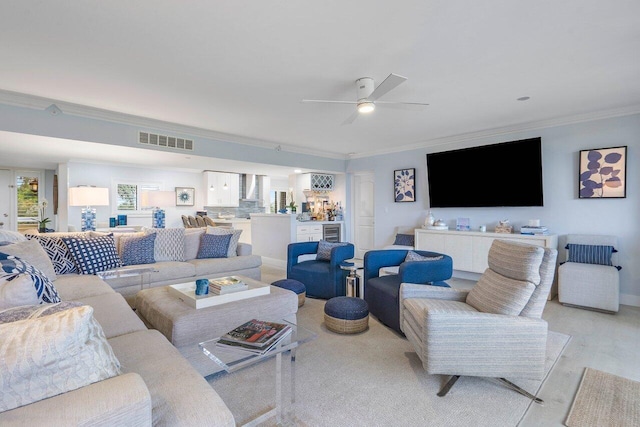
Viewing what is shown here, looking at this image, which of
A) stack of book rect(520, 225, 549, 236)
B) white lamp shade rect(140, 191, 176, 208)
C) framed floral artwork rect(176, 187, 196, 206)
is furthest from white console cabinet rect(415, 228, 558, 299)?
framed floral artwork rect(176, 187, 196, 206)

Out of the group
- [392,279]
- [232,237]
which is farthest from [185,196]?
[392,279]

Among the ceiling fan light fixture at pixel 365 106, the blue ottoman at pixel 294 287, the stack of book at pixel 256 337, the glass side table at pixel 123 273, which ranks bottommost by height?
the blue ottoman at pixel 294 287

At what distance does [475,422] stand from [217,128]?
459 centimetres

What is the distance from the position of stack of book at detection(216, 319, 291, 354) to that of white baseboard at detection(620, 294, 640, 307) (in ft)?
14.6

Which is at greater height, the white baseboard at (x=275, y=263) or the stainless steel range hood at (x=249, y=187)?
the stainless steel range hood at (x=249, y=187)

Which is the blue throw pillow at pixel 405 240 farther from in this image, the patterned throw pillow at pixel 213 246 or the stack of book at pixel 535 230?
the patterned throw pillow at pixel 213 246

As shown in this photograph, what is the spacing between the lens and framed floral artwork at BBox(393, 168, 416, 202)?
19.7 ft

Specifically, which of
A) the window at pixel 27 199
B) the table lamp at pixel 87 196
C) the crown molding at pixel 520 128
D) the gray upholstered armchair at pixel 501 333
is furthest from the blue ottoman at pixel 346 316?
the window at pixel 27 199

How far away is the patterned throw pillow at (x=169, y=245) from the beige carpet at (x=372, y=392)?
2342 millimetres

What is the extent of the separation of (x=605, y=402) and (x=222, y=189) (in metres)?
7.65

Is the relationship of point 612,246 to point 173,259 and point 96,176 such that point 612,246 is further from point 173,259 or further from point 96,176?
point 96,176

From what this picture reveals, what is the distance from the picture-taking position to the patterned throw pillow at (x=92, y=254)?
3.24 metres

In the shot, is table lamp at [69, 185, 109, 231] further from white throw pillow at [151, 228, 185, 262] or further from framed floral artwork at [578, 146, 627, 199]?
framed floral artwork at [578, 146, 627, 199]

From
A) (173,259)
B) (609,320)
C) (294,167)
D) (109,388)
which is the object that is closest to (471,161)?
(609,320)
